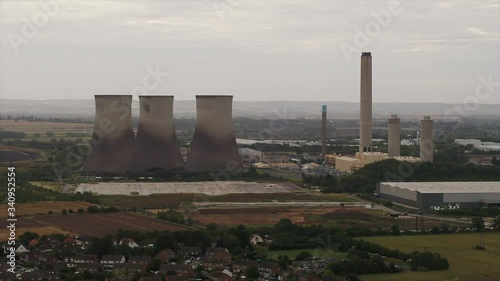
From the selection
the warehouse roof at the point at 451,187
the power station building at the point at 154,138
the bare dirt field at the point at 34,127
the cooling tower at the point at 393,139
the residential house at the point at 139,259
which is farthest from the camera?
the bare dirt field at the point at 34,127

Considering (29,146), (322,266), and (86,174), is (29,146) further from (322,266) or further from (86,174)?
(322,266)

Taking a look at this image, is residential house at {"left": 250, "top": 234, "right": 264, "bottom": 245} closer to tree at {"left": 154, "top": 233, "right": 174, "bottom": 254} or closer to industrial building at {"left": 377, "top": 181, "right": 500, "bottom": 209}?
tree at {"left": 154, "top": 233, "right": 174, "bottom": 254}

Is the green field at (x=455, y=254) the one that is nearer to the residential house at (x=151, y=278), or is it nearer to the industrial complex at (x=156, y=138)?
the residential house at (x=151, y=278)

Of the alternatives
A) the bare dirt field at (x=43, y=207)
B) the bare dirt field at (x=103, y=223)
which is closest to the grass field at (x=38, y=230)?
the bare dirt field at (x=103, y=223)

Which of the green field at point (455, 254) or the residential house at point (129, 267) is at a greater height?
the residential house at point (129, 267)

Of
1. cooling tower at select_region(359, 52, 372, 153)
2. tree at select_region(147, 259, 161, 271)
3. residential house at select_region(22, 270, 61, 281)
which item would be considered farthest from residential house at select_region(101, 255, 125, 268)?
cooling tower at select_region(359, 52, 372, 153)
